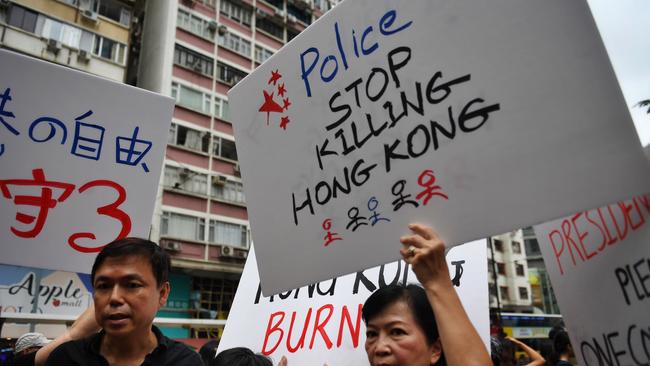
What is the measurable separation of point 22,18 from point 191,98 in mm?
6090

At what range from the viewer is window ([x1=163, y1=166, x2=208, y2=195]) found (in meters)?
17.7

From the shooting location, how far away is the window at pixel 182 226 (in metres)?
17.2

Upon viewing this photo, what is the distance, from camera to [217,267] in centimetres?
1803

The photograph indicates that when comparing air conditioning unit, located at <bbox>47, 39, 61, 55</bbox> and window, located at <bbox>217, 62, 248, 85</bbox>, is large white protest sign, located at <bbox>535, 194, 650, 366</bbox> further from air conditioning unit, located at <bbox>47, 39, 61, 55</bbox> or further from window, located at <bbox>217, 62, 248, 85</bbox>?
window, located at <bbox>217, 62, 248, 85</bbox>

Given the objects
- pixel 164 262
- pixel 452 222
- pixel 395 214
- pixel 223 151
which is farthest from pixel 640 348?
pixel 223 151

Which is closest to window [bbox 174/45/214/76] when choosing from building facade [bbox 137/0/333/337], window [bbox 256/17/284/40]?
building facade [bbox 137/0/333/337]

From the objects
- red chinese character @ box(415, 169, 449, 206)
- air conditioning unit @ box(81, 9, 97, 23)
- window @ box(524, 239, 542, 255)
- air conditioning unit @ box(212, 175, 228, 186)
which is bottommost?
red chinese character @ box(415, 169, 449, 206)

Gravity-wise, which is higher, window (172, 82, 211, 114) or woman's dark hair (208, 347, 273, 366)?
window (172, 82, 211, 114)

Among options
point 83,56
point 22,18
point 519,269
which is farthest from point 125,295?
point 519,269

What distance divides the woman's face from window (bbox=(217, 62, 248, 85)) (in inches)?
774

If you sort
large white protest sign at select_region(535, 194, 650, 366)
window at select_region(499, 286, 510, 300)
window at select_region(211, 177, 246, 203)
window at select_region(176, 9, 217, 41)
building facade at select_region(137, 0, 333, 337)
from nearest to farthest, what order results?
large white protest sign at select_region(535, 194, 650, 366), building facade at select_region(137, 0, 333, 337), window at select_region(211, 177, 246, 203), window at select_region(176, 9, 217, 41), window at select_region(499, 286, 510, 300)

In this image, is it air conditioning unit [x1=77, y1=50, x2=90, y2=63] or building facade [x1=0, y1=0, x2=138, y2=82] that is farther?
air conditioning unit [x1=77, y1=50, x2=90, y2=63]

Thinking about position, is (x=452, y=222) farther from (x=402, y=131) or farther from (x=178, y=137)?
(x=178, y=137)

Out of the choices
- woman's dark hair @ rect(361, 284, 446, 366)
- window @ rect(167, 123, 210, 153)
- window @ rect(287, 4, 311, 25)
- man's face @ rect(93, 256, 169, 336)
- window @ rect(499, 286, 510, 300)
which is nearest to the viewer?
man's face @ rect(93, 256, 169, 336)
